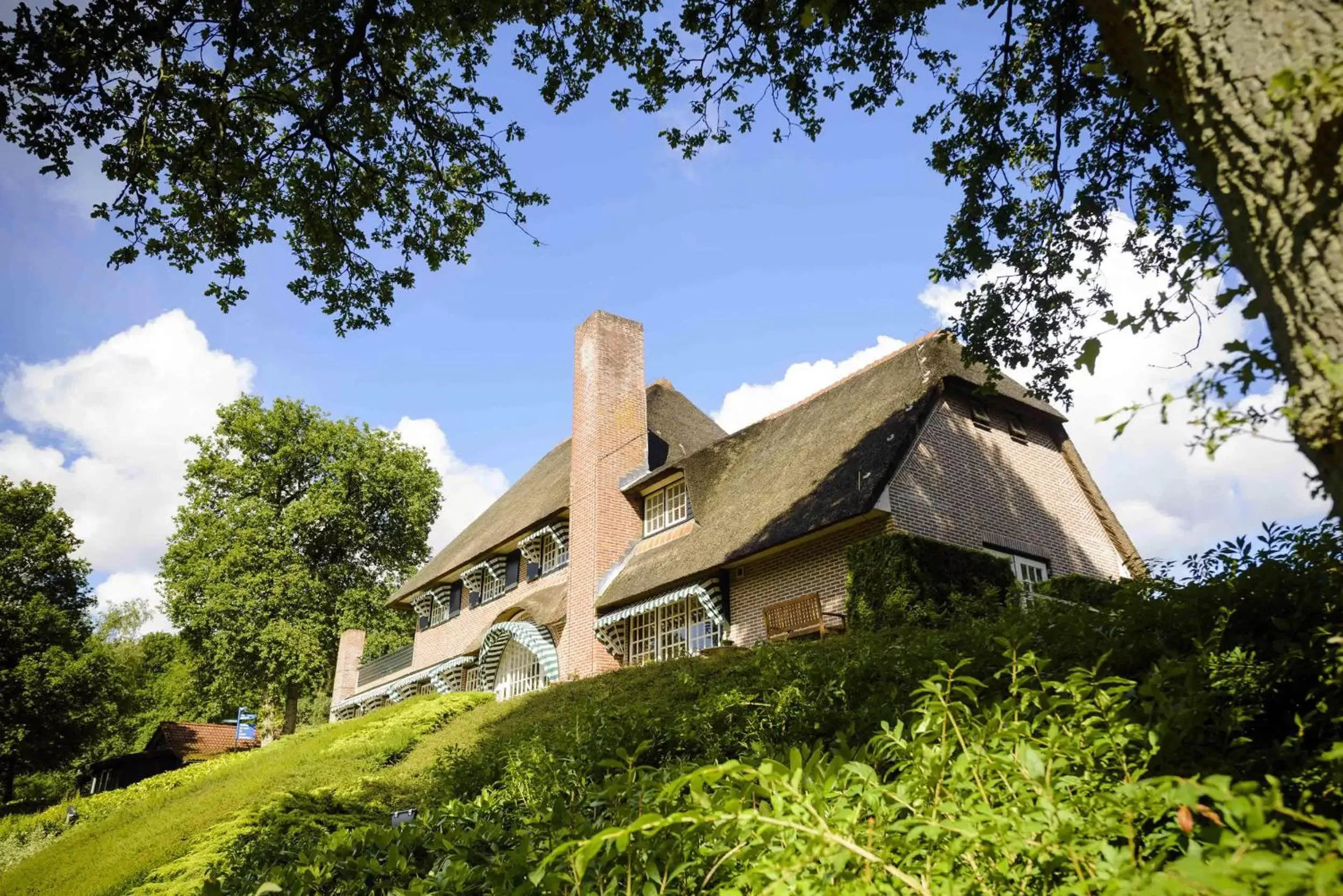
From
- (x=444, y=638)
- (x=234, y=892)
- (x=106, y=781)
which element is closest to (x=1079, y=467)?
(x=234, y=892)

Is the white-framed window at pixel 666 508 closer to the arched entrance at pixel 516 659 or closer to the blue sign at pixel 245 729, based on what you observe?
the arched entrance at pixel 516 659

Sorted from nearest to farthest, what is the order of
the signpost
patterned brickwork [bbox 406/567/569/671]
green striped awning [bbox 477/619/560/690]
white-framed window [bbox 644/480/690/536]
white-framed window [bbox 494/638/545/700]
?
1. white-framed window [bbox 644/480/690/536]
2. green striped awning [bbox 477/619/560/690]
3. white-framed window [bbox 494/638/545/700]
4. patterned brickwork [bbox 406/567/569/671]
5. the signpost

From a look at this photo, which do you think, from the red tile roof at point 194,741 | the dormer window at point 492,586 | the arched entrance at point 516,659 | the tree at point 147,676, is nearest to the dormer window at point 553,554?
the arched entrance at point 516,659

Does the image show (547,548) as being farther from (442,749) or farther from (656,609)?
(442,749)

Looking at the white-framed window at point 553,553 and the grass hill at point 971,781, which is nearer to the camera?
the grass hill at point 971,781

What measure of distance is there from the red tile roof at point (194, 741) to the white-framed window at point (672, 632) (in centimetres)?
2990

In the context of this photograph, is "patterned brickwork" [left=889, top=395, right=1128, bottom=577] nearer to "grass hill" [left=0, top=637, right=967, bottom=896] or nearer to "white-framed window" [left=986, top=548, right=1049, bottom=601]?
"white-framed window" [left=986, top=548, right=1049, bottom=601]

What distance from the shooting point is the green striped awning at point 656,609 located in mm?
17875

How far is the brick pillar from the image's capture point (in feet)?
117

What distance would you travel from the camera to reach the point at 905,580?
14.0m

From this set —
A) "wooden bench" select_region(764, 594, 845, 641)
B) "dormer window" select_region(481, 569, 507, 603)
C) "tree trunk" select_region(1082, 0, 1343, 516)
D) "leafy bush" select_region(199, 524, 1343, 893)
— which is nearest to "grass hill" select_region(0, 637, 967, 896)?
"leafy bush" select_region(199, 524, 1343, 893)

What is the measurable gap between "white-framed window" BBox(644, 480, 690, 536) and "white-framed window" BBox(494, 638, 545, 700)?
5.48 m

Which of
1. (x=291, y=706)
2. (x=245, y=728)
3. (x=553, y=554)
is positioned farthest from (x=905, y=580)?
(x=245, y=728)

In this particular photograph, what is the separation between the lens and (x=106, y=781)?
138 feet
